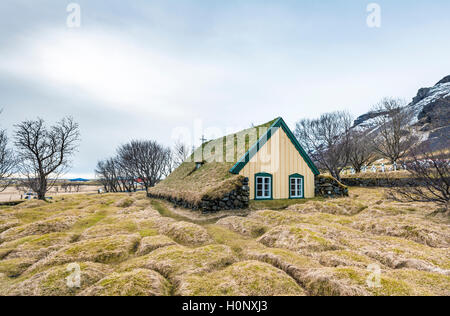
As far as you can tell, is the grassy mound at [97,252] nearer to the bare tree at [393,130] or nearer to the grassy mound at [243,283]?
the grassy mound at [243,283]

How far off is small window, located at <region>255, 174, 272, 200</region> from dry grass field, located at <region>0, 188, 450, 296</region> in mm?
4297

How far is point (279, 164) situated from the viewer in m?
16.3

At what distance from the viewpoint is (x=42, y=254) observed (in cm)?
711

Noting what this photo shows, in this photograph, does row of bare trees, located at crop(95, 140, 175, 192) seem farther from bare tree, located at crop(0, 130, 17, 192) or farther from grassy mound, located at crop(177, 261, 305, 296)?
grassy mound, located at crop(177, 261, 305, 296)

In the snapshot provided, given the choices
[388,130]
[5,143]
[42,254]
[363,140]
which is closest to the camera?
[42,254]

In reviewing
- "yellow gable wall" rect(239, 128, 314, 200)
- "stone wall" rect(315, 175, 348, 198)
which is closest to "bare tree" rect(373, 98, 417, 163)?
"stone wall" rect(315, 175, 348, 198)

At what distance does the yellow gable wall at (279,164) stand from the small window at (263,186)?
0.32 m

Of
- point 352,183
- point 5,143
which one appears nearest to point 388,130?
point 352,183

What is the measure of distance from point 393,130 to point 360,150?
5580mm

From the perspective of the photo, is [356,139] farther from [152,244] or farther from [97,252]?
[97,252]

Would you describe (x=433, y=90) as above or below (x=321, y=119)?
above

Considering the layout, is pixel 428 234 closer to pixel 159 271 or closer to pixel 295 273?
pixel 295 273

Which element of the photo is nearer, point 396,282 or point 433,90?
point 396,282

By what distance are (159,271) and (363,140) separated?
40.8m
